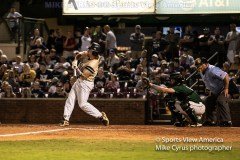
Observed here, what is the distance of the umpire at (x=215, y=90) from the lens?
16.5 m

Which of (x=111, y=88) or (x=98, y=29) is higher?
(x=98, y=29)

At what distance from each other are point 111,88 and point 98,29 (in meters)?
4.52

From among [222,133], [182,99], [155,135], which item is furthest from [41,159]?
[182,99]

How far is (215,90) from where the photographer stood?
16.8 m

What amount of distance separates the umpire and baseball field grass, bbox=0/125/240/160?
4.94ft

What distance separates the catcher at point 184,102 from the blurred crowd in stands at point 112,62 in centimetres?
341

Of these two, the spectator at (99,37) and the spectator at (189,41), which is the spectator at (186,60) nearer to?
Answer: the spectator at (189,41)

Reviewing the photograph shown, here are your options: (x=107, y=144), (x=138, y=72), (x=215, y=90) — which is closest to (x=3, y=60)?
(x=138, y=72)

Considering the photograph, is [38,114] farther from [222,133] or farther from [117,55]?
[222,133]

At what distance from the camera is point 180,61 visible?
71.7ft

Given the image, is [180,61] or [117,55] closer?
[180,61]

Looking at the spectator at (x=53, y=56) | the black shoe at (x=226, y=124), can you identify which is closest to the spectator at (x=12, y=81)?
the spectator at (x=53, y=56)

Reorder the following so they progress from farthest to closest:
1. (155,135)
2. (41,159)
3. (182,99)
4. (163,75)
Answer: (163,75), (182,99), (155,135), (41,159)

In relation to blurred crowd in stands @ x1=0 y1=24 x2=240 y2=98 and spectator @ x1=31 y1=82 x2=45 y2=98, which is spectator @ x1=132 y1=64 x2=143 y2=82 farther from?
spectator @ x1=31 y1=82 x2=45 y2=98
